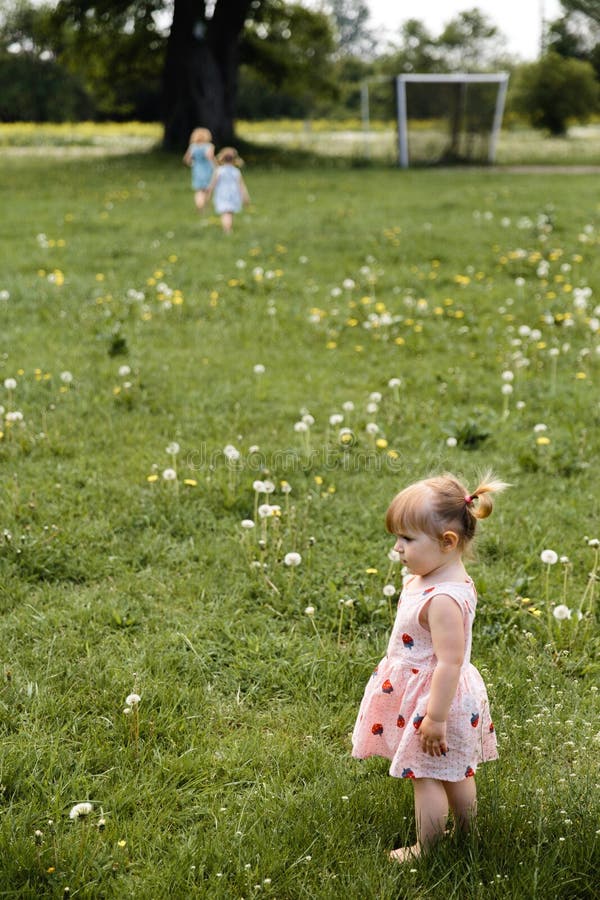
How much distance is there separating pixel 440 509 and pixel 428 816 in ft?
2.93

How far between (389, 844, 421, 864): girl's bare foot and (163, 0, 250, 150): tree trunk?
21501mm

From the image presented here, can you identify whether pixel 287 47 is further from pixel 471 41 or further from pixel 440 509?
pixel 471 41

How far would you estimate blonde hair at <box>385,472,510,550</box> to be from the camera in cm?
269

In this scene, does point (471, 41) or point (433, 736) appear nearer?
point (433, 736)

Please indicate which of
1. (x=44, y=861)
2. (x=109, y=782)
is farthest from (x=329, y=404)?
(x=44, y=861)

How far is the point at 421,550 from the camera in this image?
2.71 metres

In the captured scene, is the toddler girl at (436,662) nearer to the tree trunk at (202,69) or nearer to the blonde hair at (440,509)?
the blonde hair at (440,509)

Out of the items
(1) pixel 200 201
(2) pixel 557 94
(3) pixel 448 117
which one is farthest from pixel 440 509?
(2) pixel 557 94

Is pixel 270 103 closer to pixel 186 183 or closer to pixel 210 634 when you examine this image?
pixel 186 183

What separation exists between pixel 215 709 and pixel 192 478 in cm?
202

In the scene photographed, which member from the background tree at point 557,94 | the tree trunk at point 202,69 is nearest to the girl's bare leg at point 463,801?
the tree trunk at point 202,69

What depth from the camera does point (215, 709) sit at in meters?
3.49

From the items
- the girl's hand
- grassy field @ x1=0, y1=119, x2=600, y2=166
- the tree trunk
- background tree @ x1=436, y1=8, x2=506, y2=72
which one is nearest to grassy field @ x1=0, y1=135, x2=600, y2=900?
the girl's hand

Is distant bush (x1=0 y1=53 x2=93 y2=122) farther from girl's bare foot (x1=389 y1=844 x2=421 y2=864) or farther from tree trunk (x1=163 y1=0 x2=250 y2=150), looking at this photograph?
girl's bare foot (x1=389 y1=844 x2=421 y2=864)
